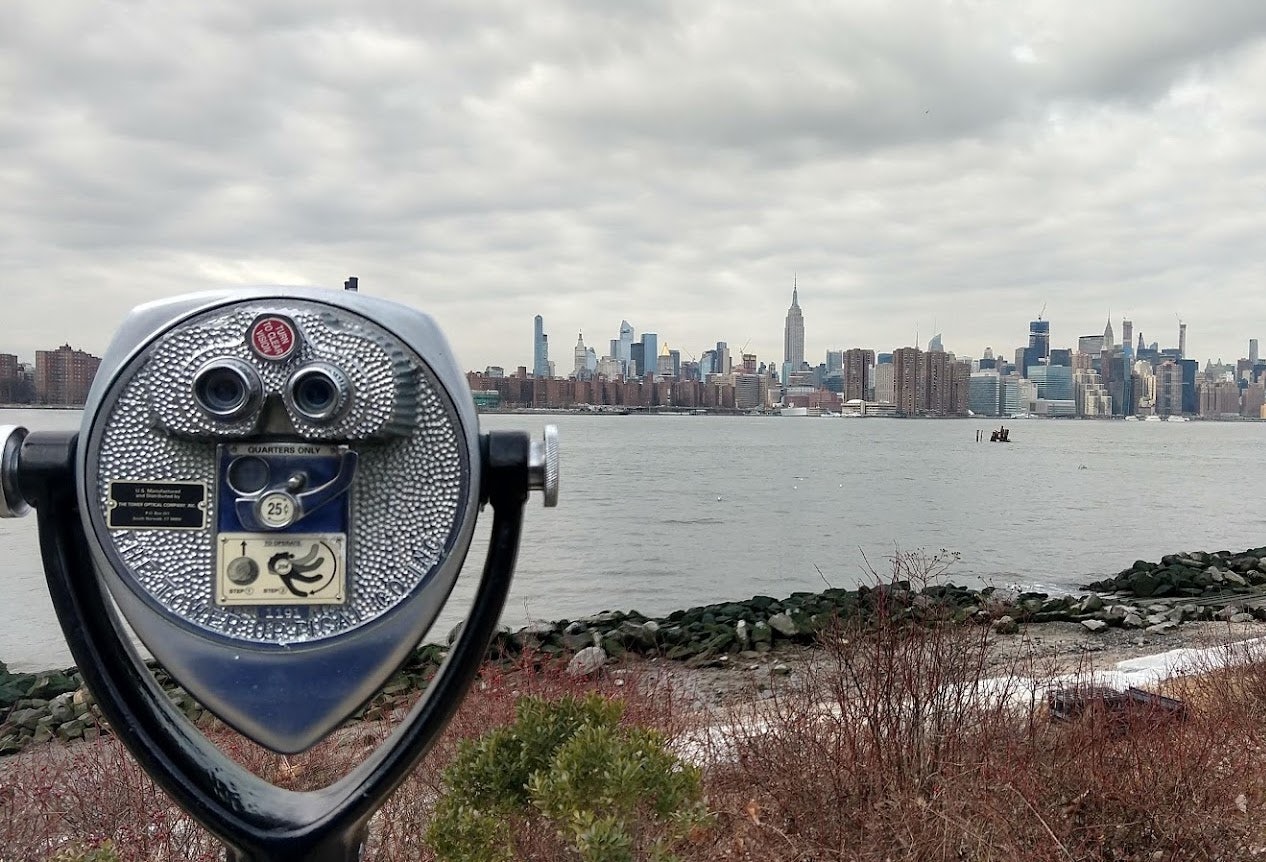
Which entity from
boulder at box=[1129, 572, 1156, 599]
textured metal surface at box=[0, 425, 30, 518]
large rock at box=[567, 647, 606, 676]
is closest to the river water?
boulder at box=[1129, 572, 1156, 599]

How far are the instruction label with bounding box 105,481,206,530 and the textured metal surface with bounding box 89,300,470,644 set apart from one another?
0.4 inches

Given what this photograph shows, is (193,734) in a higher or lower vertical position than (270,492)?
lower

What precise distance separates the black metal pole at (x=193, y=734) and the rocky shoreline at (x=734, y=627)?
3.81 metres

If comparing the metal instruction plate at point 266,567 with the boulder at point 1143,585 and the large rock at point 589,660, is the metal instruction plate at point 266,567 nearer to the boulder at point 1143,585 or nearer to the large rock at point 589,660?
the large rock at point 589,660

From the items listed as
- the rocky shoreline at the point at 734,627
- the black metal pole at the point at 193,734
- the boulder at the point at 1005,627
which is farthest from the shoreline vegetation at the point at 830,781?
the boulder at the point at 1005,627

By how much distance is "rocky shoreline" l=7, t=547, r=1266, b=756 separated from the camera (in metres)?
8.01

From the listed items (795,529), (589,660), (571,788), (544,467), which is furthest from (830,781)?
(795,529)

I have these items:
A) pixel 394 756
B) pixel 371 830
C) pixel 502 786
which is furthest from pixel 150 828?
pixel 394 756

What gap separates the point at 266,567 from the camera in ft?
5.01

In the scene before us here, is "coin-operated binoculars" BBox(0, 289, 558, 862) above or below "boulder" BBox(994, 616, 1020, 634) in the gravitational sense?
above

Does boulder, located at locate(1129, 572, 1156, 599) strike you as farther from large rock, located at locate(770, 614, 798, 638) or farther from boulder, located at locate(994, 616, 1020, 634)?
large rock, located at locate(770, 614, 798, 638)

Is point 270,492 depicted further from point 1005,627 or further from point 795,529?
point 795,529

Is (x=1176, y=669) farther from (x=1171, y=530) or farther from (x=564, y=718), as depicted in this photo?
(x=1171, y=530)

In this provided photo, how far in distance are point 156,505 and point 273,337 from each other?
1.01ft
